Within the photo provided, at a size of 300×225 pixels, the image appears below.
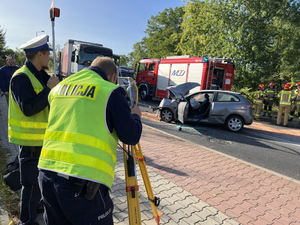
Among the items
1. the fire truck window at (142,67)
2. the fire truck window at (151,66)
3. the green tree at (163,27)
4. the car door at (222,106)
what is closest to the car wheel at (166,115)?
the car door at (222,106)

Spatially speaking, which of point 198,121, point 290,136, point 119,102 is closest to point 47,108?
point 119,102

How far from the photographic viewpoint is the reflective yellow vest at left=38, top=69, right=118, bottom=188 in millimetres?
1396

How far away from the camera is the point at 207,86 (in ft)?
40.0

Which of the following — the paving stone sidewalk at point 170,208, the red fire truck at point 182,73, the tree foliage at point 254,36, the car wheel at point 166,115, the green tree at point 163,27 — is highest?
the green tree at point 163,27

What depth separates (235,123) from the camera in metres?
8.36

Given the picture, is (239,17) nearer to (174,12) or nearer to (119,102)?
(119,102)

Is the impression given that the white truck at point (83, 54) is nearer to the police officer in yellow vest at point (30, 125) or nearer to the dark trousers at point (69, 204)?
the police officer in yellow vest at point (30, 125)

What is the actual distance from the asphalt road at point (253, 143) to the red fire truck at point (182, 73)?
406 cm

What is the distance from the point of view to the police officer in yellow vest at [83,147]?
1401mm

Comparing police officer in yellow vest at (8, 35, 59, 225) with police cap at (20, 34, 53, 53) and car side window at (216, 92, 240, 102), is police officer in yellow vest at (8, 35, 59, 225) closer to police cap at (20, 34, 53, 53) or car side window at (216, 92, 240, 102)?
police cap at (20, 34, 53, 53)

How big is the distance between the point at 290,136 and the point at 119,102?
30.2ft

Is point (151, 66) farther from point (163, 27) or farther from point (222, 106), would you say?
point (163, 27)

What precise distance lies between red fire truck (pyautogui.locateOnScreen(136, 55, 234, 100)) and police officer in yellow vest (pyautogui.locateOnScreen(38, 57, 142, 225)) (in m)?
10.9

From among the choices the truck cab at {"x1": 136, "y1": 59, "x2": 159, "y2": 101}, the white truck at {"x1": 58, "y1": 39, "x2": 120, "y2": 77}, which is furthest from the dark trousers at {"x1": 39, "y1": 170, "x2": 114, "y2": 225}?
the truck cab at {"x1": 136, "y1": 59, "x2": 159, "y2": 101}
